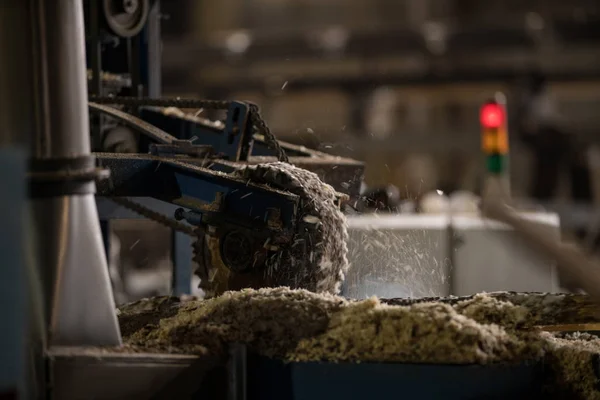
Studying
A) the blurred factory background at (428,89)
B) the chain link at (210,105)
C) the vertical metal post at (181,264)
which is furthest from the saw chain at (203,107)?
the blurred factory background at (428,89)

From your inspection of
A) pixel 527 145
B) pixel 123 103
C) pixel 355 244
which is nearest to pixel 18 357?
pixel 123 103

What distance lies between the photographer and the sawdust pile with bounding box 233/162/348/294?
4.36 meters

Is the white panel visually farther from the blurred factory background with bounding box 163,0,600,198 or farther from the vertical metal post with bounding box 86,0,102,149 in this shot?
the blurred factory background with bounding box 163,0,600,198

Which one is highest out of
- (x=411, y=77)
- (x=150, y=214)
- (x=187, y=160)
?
(x=411, y=77)

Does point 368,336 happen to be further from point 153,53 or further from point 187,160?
point 153,53

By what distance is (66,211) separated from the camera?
3213 millimetres

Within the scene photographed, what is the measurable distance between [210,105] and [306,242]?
1183mm

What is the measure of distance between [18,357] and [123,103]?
10.5 ft

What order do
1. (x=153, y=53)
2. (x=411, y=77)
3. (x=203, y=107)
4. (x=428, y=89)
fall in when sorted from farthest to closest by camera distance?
(x=428, y=89), (x=411, y=77), (x=153, y=53), (x=203, y=107)

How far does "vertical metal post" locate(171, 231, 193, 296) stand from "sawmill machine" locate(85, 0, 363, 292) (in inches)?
23.4

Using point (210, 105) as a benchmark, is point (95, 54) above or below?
above

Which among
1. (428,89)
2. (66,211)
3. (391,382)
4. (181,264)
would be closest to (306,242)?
(391,382)

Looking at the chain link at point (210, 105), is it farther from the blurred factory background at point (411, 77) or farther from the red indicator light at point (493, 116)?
the blurred factory background at point (411, 77)

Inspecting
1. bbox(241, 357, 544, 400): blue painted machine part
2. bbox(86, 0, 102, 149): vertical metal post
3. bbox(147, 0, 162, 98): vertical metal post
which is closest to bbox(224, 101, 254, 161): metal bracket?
bbox(86, 0, 102, 149): vertical metal post
